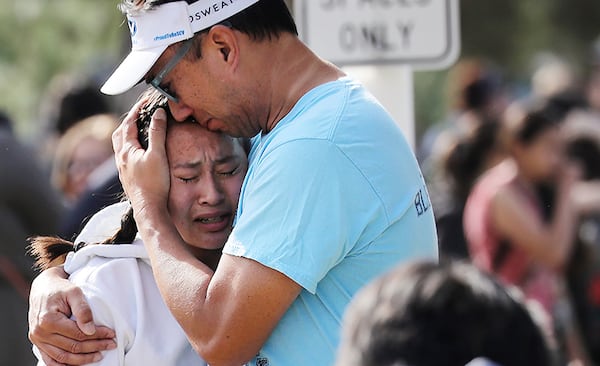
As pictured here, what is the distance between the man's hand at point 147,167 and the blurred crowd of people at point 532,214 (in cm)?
379

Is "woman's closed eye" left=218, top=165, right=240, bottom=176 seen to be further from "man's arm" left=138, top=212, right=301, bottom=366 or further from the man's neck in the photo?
"man's arm" left=138, top=212, right=301, bottom=366

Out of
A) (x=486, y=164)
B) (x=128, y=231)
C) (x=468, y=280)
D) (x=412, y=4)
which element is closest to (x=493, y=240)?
(x=486, y=164)

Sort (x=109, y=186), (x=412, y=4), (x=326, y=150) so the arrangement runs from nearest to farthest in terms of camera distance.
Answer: (x=326, y=150)
(x=412, y=4)
(x=109, y=186)

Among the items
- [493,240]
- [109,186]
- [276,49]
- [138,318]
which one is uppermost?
[276,49]

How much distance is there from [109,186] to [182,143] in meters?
1.99

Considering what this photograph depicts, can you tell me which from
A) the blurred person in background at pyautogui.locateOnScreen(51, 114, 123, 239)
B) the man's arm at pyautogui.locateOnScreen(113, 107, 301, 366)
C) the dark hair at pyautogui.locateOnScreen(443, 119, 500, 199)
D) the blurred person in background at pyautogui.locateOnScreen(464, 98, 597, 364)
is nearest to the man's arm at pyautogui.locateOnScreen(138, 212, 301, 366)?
the man's arm at pyautogui.locateOnScreen(113, 107, 301, 366)

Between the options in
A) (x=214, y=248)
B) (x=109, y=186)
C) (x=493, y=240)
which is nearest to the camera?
(x=214, y=248)

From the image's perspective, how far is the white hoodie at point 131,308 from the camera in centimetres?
321

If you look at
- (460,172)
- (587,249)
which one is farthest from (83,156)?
(587,249)

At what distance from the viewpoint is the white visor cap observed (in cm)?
315

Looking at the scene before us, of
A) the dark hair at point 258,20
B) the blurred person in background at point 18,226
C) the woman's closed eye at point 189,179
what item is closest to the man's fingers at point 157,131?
the woman's closed eye at point 189,179

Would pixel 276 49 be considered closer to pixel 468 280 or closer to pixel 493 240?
pixel 468 280

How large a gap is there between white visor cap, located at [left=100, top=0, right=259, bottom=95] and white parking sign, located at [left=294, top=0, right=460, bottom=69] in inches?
70.0

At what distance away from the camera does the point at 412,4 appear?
4.95 meters
